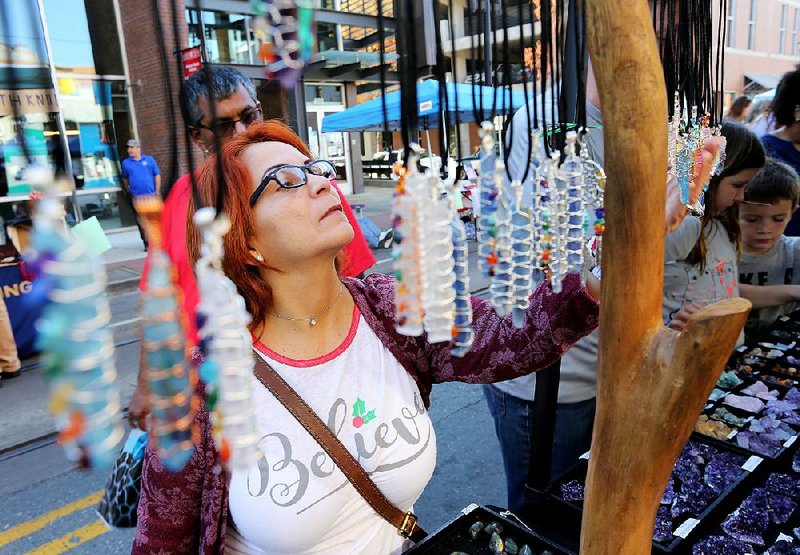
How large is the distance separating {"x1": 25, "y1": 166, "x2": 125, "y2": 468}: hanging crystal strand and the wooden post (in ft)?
2.06

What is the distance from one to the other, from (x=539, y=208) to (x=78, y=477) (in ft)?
10.7

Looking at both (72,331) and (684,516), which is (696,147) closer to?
(684,516)

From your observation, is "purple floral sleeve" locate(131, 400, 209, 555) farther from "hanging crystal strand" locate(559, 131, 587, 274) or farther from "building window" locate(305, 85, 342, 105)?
"building window" locate(305, 85, 342, 105)

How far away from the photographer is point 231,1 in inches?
34.7

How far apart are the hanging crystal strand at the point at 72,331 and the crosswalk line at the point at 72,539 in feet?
8.67

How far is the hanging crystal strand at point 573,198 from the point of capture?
0.80 metres

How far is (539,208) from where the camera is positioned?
809 millimetres

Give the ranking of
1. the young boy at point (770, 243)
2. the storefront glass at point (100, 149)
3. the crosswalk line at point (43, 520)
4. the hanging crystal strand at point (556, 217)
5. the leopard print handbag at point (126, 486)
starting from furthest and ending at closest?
the crosswalk line at point (43, 520) → the young boy at point (770, 243) → the leopard print handbag at point (126, 486) → the hanging crystal strand at point (556, 217) → the storefront glass at point (100, 149)

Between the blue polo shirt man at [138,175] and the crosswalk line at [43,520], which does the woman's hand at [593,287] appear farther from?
the crosswalk line at [43,520]

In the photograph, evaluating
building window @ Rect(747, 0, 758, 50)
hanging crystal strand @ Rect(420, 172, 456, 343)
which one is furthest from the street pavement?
building window @ Rect(747, 0, 758, 50)

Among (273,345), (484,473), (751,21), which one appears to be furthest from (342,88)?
(751,21)

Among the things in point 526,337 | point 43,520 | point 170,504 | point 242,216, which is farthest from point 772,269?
point 43,520

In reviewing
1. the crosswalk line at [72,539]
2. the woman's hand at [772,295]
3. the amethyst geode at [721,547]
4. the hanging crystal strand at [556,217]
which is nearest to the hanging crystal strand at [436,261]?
the hanging crystal strand at [556,217]

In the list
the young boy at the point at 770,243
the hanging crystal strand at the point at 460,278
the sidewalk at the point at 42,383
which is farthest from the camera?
the sidewalk at the point at 42,383
